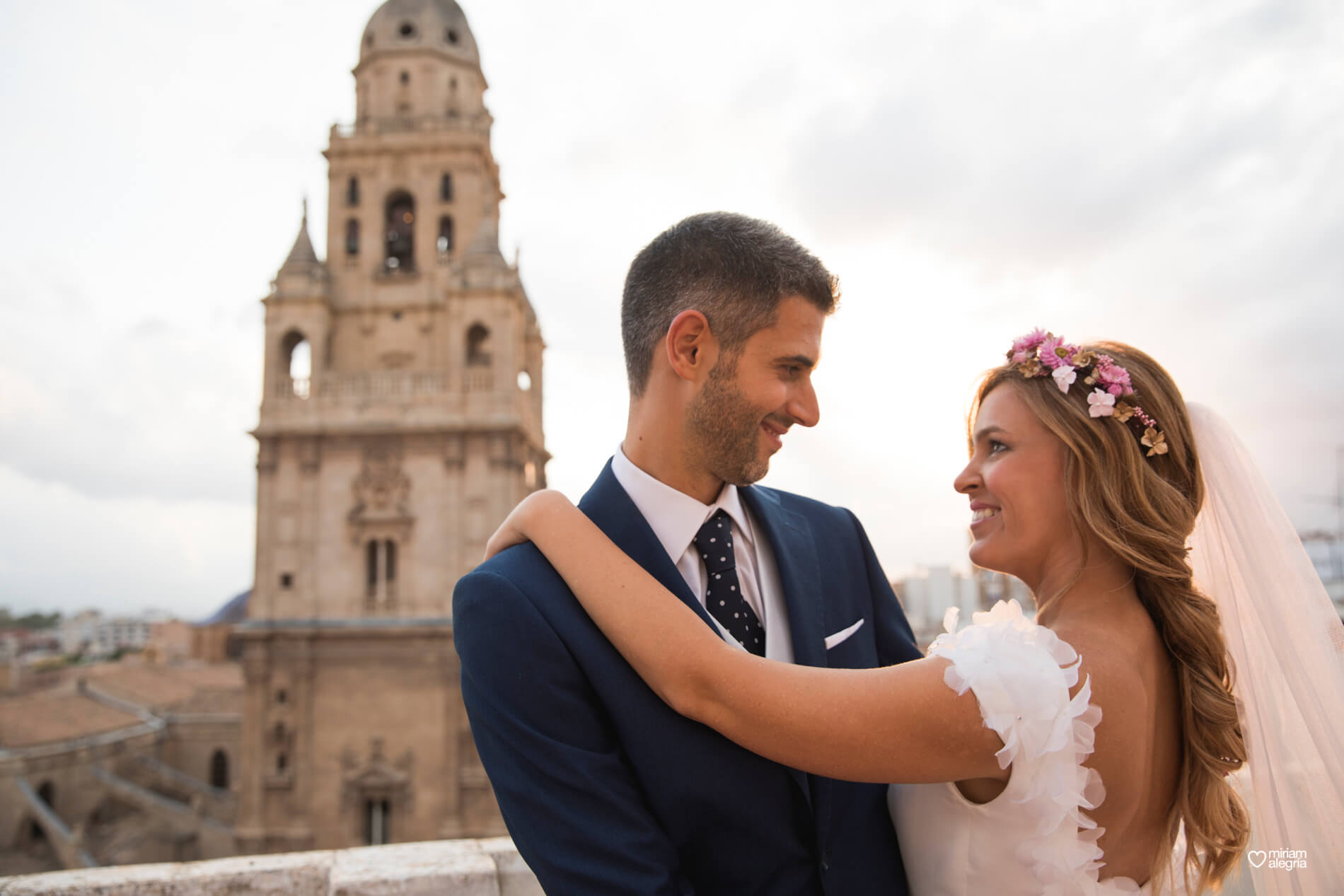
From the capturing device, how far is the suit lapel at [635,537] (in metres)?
2.54

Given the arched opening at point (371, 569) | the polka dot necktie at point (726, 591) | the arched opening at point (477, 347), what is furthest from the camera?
the arched opening at point (477, 347)

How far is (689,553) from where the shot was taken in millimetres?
2805

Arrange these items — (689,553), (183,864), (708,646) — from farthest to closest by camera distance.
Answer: (183,864), (689,553), (708,646)

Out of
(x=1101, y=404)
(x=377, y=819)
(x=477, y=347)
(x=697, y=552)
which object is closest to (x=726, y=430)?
(x=697, y=552)

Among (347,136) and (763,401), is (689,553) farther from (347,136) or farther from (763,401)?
(347,136)

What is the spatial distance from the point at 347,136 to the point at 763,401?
28.7 m

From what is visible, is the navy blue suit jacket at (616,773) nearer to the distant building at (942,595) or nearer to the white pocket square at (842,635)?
the white pocket square at (842,635)

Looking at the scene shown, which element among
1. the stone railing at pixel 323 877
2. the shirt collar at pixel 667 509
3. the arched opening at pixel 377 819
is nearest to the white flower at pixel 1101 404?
the shirt collar at pixel 667 509

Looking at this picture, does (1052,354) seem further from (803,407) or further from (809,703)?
(809,703)

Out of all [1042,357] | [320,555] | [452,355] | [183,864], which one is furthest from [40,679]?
[1042,357]

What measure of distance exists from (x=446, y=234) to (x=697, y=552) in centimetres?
2732

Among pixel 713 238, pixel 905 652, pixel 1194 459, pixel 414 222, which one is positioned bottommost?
pixel 905 652

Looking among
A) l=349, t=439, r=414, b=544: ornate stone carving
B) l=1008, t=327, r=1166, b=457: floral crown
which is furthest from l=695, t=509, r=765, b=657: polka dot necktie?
l=349, t=439, r=414, b=544: ornate stone carving

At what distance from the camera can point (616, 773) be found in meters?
2.25
